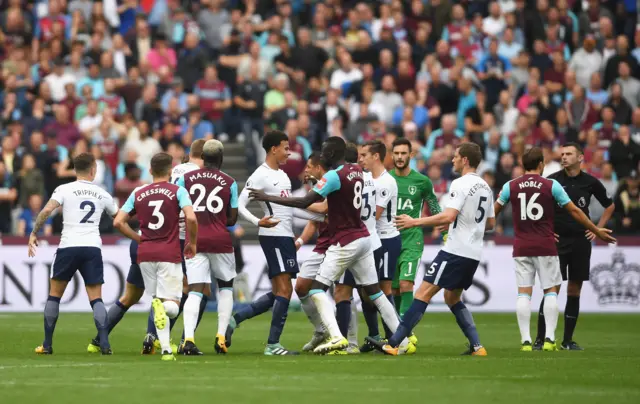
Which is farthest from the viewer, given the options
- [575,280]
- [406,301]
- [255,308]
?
[575,280]

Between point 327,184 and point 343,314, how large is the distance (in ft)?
5.85

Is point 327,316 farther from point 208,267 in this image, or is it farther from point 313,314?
point 208,267

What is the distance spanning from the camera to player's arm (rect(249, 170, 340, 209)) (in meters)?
14.0

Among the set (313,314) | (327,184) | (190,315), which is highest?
(327,184)

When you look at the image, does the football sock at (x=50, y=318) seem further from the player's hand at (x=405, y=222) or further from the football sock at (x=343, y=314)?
the player's hand at (x=405, y=222)

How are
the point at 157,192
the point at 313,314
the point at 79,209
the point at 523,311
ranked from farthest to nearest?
the point at 523,311 → the point at 313,314 → the point at 79,209 → the point at 157,192

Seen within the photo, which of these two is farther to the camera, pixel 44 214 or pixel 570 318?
pixel 570 318

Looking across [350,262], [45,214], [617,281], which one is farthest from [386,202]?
[617,281]

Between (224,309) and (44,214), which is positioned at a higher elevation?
(44,214)

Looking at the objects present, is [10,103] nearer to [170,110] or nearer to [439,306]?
[170,110]

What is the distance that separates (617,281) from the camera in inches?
950

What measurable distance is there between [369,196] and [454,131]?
509 inches

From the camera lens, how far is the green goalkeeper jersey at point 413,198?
16531mm

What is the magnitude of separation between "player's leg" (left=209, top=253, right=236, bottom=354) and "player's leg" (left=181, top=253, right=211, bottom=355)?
12cm
